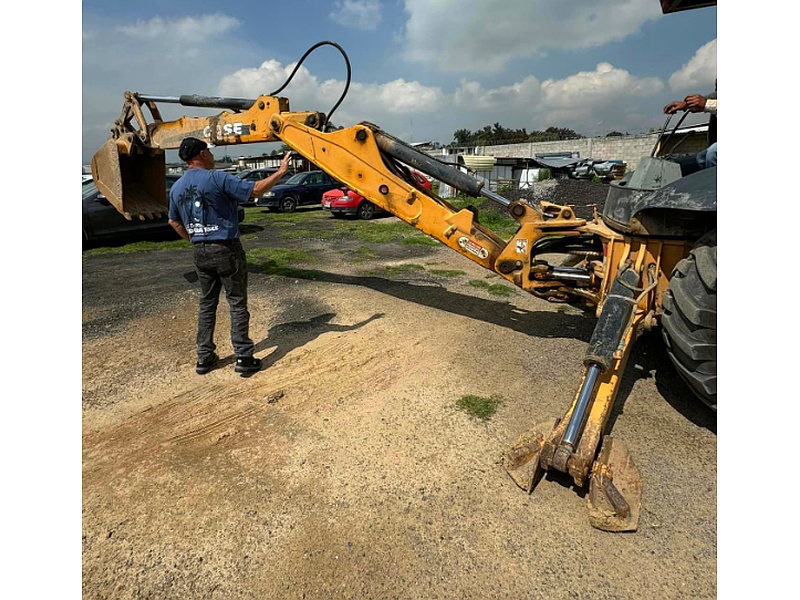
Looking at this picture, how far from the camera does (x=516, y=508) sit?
2457mm

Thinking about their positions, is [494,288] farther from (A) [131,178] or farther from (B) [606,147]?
(B) [606,147]

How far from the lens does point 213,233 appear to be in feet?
12.4

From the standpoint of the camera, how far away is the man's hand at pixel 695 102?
3.96m

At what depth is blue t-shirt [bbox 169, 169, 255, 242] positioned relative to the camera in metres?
3.73

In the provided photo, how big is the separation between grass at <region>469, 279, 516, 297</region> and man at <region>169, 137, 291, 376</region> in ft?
10.8

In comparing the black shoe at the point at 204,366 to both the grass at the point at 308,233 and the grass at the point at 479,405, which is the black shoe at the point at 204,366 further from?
the grass at the point at 308,233

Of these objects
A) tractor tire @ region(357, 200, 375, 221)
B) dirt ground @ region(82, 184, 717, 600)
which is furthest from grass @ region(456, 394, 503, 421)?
tractor tire @ region(357, 200, 375, 221)

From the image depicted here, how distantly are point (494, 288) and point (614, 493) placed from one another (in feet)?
13.7

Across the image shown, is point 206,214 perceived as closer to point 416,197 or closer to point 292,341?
point 292,341

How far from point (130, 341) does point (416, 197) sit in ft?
10.3

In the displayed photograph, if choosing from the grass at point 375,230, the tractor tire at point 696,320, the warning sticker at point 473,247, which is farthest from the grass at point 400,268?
the tractor tire at point 696,320

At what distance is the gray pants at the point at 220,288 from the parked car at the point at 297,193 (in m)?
12.8

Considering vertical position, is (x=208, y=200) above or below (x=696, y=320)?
above

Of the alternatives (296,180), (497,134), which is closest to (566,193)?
(296,180)
